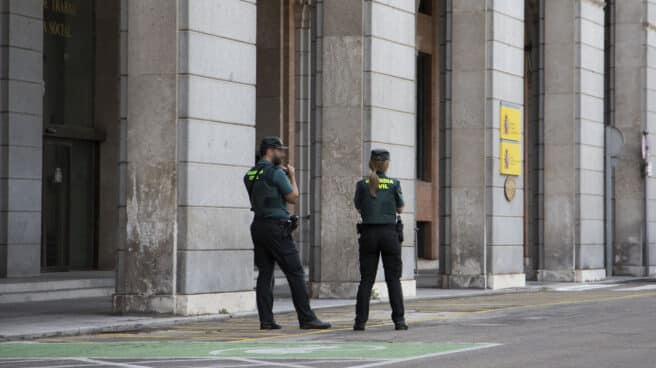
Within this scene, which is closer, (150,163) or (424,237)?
(150,163)

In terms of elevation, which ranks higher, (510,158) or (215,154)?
(510,158)

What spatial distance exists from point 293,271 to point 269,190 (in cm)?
91

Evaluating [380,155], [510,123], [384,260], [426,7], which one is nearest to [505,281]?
[510,123]

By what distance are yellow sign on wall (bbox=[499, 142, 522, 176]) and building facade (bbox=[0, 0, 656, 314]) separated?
0.07 metres

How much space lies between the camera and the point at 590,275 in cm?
3141

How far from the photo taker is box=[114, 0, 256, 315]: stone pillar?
17.7 meters

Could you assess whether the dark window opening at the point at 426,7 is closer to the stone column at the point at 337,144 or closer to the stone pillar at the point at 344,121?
the stone pillar at the point at 344,121

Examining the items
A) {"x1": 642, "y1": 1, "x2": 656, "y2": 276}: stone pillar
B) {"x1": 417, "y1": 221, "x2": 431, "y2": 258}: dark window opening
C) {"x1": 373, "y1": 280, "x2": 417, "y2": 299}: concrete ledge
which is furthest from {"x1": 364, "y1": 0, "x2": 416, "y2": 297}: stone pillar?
{"x1": 417, "y1": 221, "x2": 431, "y2": 258}: dark window opening

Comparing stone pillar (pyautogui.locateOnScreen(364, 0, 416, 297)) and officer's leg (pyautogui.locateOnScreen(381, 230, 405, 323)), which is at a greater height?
stone pillar (pyautogui.locateOnScreen(364, 0, 416, 297))

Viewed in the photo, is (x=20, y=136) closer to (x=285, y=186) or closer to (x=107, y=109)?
(x=107, y=109)

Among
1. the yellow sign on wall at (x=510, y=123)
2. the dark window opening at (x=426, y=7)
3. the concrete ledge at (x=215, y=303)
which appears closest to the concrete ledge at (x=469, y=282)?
the yellow sign on wall at (x=510, y=123)

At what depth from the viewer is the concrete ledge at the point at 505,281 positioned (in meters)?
26.4

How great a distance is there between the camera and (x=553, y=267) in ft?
101

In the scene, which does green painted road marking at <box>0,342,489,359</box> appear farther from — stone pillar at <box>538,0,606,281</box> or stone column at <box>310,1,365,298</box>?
stone pillar at <box>538,0,606,281</box>
